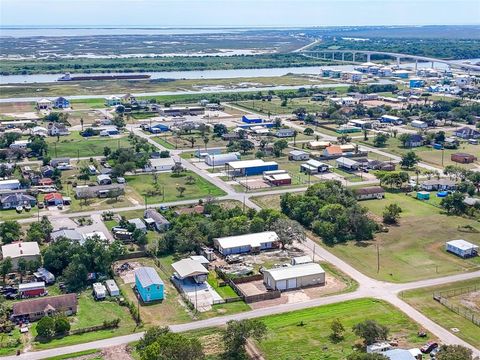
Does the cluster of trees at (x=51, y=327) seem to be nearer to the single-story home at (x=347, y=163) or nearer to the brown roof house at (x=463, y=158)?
the single-story home at (x=347, y=163)

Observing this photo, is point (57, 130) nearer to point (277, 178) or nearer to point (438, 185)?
point (277, 178)

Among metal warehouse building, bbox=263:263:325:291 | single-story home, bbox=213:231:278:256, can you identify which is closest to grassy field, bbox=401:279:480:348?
metal warehouse building, bbox=263:263:325:291

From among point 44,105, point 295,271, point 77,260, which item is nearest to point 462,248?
point 295,271

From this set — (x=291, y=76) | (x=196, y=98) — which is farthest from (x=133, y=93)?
(x=291, y=76)

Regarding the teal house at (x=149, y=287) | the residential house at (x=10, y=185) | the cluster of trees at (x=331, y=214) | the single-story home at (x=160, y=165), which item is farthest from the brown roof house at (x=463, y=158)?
the residential house at (x=10, y=185)

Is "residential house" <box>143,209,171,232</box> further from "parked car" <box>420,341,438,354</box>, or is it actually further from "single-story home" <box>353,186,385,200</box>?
"parked car" <box>420,341,438,354</box>

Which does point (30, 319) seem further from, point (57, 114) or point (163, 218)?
point (57, 114)
